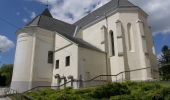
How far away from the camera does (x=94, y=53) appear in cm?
2661

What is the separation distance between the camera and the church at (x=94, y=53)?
982 inches

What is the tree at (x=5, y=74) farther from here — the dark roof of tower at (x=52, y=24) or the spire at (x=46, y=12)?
the dark roof of tower at (x=52, y=24)

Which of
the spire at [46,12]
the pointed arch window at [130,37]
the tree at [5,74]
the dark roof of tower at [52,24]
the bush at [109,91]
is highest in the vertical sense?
the spire at [46,12]

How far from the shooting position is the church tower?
2708cm

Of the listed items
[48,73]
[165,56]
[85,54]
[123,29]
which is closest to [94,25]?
[123,29]

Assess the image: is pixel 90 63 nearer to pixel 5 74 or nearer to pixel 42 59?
pixel 42 59

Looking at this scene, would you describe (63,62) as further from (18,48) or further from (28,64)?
(18,48)

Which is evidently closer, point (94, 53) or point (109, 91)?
point (109, 91)

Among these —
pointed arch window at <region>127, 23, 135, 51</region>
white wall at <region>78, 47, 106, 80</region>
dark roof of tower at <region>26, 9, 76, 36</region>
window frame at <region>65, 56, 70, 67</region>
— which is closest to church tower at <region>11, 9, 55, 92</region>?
dark roof of tower at <region>26, 9, 76, 36</region>

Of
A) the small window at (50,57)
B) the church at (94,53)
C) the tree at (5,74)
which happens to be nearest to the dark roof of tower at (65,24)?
the church at (94,53)

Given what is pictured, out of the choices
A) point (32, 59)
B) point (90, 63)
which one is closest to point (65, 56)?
point (90, 63)

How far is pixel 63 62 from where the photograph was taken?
26.7 meters

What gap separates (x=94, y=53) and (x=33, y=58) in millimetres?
8496

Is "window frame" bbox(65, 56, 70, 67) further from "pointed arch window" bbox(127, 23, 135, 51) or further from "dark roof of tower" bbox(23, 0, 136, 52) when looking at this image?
"pointed arch window" bbox(127, 23, 135, 51)
